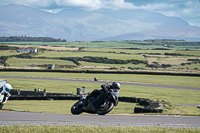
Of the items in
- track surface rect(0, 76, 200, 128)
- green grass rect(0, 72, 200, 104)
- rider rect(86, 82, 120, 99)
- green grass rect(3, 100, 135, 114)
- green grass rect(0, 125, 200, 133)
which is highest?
rider rect(86, 82, 120, 99)

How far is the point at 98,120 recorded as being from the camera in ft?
55.5

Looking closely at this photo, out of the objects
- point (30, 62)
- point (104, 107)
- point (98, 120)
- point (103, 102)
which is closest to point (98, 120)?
point (98, 120)

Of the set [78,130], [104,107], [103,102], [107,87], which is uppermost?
[107,87]

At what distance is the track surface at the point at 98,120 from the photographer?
52.4 ft

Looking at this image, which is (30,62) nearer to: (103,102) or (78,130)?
(103,102)

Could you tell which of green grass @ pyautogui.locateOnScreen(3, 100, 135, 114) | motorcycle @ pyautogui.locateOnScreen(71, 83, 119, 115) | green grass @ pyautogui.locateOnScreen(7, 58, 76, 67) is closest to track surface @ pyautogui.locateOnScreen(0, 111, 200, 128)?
motorcycle @ pyautogui.locateOnScreen(71, 83, 119, 115)

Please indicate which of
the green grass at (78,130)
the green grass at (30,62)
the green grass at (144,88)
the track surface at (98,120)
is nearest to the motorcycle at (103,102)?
the green grass at (78,130)

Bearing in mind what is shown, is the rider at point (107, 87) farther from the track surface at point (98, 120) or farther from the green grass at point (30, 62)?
the green grass at point (30, 62)

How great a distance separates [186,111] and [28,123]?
1531 centimetres

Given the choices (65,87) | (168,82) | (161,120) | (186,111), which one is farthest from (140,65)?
(161,120)

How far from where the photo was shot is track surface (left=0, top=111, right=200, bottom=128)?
629 inches

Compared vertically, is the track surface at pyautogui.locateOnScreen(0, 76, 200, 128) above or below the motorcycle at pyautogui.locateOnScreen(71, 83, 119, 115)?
below

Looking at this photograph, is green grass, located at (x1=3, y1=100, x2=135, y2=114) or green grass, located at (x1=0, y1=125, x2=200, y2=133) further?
green grass, located at (x1=3, y1=100, x2=135, y2=114)

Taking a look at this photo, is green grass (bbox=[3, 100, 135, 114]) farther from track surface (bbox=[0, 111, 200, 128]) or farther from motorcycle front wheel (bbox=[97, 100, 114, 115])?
motorcycle front wheel (bbox=[97, 100, 114, 115])
